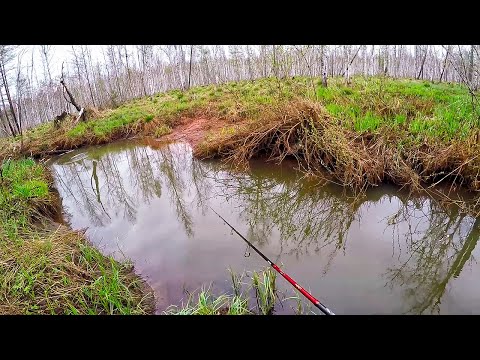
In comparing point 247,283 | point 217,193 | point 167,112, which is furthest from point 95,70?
point 247,283

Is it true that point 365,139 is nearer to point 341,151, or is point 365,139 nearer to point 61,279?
point 341,151

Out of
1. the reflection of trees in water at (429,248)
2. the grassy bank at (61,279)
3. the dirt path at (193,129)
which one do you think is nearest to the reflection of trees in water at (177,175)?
the dirt path at (193,129)

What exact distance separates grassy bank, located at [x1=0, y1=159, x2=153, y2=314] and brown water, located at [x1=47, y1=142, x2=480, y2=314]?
0.26 m

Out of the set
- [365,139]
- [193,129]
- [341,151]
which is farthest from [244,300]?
[193,129]

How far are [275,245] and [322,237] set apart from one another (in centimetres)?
57

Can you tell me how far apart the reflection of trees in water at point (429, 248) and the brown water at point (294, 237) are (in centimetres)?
1

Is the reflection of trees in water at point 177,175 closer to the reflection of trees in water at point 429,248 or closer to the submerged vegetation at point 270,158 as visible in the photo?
the submerged vegetation at point 270,158

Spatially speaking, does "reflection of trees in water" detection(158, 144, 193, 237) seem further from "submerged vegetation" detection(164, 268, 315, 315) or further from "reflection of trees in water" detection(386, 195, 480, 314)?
"reflection of trees in water" detection(386, 195, 480, 314)

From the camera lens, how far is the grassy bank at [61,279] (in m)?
2.52

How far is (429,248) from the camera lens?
10.1 ft

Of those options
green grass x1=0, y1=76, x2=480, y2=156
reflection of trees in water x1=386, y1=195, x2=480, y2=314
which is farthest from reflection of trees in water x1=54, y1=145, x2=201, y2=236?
reflection of trees in water x1=386, y1=195, x2=480, y2=314

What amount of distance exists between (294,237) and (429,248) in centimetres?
141
